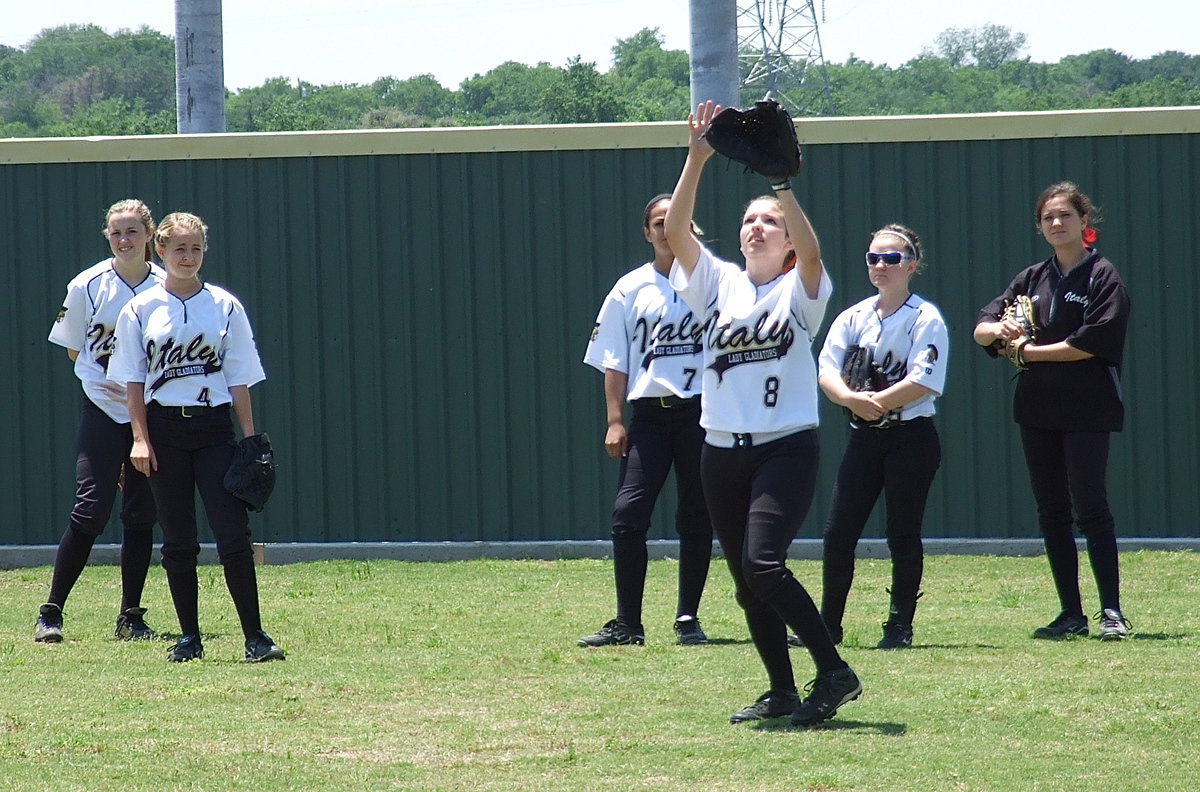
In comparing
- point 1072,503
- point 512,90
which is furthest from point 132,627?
point 512,90

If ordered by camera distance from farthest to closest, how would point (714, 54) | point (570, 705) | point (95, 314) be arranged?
point (714, 54)
point (95, 314)
point (570, 705)

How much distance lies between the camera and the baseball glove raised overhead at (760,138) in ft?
16.4

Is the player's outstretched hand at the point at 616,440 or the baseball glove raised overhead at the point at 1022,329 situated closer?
the baseball glove raised overhead at the point at 1022,329

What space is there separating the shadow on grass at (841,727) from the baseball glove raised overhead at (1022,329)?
2375mm

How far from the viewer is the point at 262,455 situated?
647cm

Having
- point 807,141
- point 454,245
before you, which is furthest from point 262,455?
point 807,141

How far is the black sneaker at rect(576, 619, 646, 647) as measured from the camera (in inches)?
271

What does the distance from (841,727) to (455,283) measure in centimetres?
610

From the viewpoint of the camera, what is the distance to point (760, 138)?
5070 mm

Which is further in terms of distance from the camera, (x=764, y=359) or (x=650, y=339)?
(x=650, y=339)

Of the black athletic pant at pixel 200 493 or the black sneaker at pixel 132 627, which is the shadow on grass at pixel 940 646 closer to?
the black athletic pant at pixel 200 493

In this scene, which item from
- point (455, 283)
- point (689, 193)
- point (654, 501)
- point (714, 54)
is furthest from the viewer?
point (714, 54)

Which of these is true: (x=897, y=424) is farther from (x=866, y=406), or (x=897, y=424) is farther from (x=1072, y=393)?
(x=1072, y=393)

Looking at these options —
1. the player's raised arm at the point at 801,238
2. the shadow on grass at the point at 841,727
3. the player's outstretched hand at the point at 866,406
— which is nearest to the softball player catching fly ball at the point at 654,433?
the player's outstretched hand at the point at 866,406
